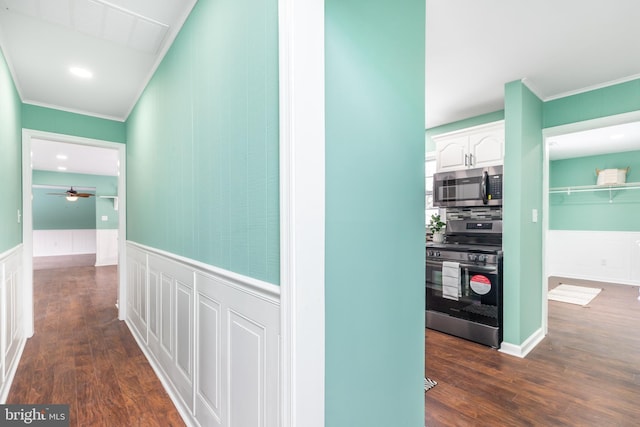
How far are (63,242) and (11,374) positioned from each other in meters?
10.7

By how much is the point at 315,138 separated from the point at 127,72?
2.66 meters

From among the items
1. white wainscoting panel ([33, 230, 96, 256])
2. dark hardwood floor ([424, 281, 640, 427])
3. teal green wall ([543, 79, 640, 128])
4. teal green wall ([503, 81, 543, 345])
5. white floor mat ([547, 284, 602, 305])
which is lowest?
white floor mat ([547, 284, 602, 305])

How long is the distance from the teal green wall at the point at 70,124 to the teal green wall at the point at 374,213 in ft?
12.7

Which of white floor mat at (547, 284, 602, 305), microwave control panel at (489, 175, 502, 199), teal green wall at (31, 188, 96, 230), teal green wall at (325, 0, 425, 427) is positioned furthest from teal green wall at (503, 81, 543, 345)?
A: teal green wall at (31, 188, 96, 230)

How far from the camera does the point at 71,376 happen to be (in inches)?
94.7

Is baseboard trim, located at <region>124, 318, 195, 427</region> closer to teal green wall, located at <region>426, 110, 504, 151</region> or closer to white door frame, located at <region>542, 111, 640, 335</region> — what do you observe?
white door frame, located at <region>542, 111, 640, 335</region>

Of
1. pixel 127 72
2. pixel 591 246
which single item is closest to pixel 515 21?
pixel 127 72

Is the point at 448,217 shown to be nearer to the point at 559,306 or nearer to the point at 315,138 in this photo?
the point at 559,306

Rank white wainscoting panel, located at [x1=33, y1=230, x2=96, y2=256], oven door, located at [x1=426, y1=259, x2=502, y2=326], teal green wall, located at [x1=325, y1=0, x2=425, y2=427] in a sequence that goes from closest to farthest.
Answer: teal green wall, located at [x1=325, y1=0, x2=425, y2=427] < oven door, located at [x1=426, y1=259, x2=502, y2=326] < white wainscoting panel, located at [x1=33, y1=230, x2=96, y2=256]

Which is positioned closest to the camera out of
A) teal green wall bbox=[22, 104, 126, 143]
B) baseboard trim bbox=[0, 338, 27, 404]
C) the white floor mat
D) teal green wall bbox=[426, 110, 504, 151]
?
baseboard trim bbox=[0, 338, 27, 404]

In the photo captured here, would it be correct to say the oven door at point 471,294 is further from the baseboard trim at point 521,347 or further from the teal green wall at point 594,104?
the teal green wall at point 594,104

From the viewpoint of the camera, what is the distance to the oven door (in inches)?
115

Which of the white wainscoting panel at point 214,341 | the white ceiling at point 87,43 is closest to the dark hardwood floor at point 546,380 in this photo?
the white wainscoting panel at point 214,341

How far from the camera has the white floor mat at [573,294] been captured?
4.60 meters
